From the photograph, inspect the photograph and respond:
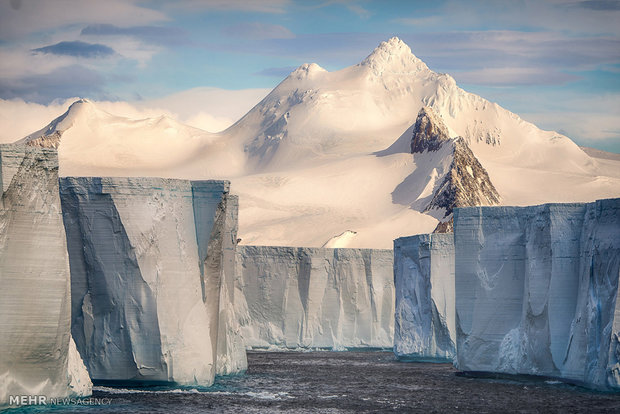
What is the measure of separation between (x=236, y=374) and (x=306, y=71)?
97.4 meters

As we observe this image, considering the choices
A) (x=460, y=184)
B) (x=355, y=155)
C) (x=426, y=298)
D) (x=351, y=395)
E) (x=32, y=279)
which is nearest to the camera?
(x=32, y=279)

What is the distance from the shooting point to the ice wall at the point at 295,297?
4588cm

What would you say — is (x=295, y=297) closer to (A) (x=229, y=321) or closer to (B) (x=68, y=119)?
(A) (x=229, y=321)

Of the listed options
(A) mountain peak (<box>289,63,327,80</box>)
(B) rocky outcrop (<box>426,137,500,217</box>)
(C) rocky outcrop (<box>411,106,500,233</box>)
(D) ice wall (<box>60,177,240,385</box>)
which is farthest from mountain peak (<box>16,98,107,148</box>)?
(D) ice wall (<box>60,177,240,385</box>)

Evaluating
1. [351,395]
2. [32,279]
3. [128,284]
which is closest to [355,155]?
[351,395]

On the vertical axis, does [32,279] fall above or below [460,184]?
below

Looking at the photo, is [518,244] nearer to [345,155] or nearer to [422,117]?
[422,117]

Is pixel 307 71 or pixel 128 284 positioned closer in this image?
pixel 128 284

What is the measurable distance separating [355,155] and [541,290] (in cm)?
8082

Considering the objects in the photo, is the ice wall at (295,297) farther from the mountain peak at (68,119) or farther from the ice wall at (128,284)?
the mountain peak at (68,119)

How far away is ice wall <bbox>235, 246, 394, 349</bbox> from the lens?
45875mm

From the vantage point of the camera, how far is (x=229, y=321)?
2981 centimetres

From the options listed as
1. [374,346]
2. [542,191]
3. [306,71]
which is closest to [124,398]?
[374,346]

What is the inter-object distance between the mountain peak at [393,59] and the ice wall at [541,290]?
308 ft
